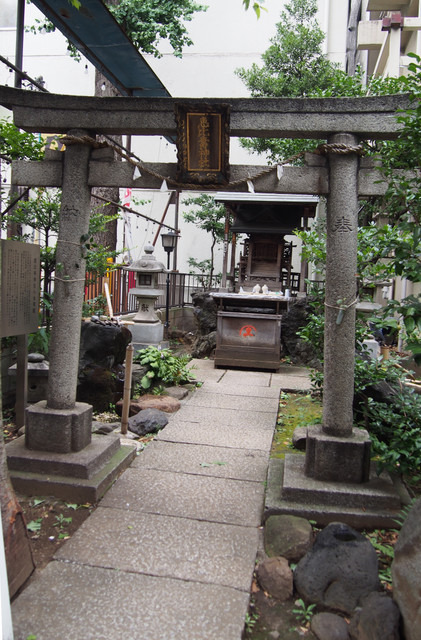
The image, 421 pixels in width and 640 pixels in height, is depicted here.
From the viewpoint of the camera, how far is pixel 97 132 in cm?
481

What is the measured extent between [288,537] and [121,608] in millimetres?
1329

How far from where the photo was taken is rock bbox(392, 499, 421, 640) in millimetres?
2484

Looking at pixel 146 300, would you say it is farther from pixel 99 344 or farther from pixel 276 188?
pixel 276 188

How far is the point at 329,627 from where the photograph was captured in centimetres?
280

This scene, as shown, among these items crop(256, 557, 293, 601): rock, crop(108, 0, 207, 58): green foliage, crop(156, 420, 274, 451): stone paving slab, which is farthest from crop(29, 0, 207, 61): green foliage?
crop(256, 557, 293, 601): rock

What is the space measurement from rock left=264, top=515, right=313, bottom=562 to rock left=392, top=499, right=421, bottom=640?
810 millimetres

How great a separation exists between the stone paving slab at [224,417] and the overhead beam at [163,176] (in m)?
3.18

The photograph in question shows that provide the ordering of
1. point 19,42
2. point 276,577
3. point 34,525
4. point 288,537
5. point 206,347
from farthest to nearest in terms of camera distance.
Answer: point 206,347 < point 19,42 < point 34,525 < point 288,537 < point 276,577

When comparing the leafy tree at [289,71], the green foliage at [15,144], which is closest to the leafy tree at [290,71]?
the leafy tree at [289,71]

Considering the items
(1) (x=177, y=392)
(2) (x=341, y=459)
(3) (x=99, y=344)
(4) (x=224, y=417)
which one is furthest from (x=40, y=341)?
(2) (x=341, y=459)

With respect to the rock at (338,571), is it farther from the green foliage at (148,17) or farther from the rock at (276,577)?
the green foliage at (148,17)

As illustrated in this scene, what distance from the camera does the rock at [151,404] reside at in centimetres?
670

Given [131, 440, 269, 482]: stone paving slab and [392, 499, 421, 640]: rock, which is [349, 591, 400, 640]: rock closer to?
[392, 499, 421, 640]: rock

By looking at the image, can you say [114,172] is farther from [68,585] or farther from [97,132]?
[68,585]
